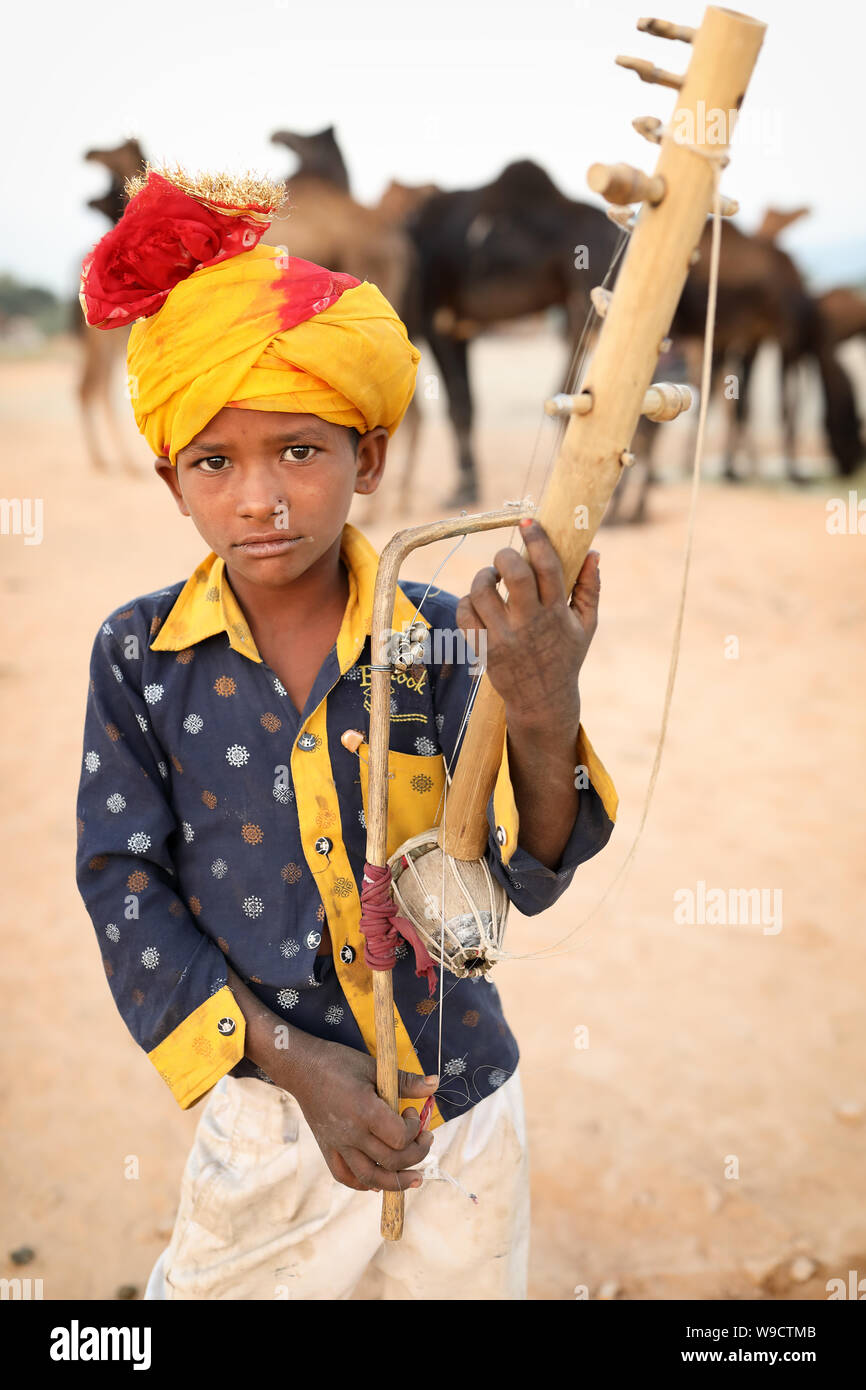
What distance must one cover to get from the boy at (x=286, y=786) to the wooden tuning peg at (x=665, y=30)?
1.70ft

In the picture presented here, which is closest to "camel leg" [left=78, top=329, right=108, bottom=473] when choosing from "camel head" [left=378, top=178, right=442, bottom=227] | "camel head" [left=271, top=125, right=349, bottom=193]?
"camel head" [left=271, top=125, right=349, bottom=193]

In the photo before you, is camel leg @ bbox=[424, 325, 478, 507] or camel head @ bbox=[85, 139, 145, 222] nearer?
camel head @ bbox=[85, 139, 145, 222]

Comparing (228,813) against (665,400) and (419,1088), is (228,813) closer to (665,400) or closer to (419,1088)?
(419,1088)

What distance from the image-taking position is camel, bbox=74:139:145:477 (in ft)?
26.5

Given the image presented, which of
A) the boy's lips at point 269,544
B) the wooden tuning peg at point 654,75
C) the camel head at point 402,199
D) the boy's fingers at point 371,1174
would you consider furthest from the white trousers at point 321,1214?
the camel head at point 402,199

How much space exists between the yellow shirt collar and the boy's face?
0.13 metres

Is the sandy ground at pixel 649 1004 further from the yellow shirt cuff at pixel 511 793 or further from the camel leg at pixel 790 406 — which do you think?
the camel leg at pixel 790 406

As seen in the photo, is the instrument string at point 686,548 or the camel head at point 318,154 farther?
the camel head at point 318,154

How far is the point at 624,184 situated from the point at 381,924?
2.85ft

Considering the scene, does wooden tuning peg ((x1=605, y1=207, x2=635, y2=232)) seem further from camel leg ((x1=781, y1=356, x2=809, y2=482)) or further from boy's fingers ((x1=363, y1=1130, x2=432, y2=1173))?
camel leg ((x1=781, y1=356, x2=809, y2=482))

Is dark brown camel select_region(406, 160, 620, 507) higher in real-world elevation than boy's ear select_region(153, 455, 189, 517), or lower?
higher

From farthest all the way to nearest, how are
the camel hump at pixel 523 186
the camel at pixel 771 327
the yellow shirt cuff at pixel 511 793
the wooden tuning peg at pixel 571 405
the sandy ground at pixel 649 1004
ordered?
the camel at pixel 771 327 < the camel hump at pixel 523 186 < the sandy ground at pixel 649 1004 < the yellow shirt cuff at pixel 511 793 < the wooden tuning peg at pixel 571 405

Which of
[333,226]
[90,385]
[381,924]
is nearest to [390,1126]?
[381,924]

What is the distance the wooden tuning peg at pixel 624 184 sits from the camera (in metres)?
1.01
